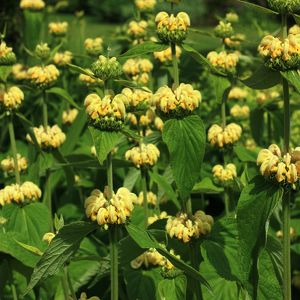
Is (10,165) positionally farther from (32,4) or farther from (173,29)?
(32,4)

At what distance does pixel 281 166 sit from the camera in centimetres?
183

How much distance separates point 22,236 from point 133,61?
3.90 feet

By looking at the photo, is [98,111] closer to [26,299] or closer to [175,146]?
[175,146]

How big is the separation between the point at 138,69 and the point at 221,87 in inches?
23.2

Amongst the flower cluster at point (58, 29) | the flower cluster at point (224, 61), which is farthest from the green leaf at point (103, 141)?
the flower cluster at point (58, 29)

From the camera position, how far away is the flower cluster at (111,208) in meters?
1.83

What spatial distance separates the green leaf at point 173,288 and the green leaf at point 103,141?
2.01ft

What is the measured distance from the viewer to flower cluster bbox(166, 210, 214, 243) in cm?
206

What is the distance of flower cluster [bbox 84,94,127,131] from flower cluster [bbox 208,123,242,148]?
1.04 metres

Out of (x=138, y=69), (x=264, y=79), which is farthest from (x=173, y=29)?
(x=138, y=69)

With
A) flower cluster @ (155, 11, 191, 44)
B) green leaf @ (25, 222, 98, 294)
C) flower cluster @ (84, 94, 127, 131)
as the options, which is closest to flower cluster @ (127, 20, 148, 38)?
flower cluster @ (155, 11, 191, 44)

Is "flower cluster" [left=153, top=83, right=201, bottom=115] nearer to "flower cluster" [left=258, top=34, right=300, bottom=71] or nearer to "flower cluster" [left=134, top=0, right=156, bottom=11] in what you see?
"flower cluster" [left=258, top=34, right=300, bottom=71]

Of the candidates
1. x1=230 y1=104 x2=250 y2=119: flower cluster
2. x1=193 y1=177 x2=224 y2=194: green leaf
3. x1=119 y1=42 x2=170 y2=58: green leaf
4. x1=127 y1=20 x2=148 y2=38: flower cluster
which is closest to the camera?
x1=119 y1=42 x2=170 y2=58: green leaf

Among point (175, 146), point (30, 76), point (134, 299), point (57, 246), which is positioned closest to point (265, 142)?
point (30, 76)
